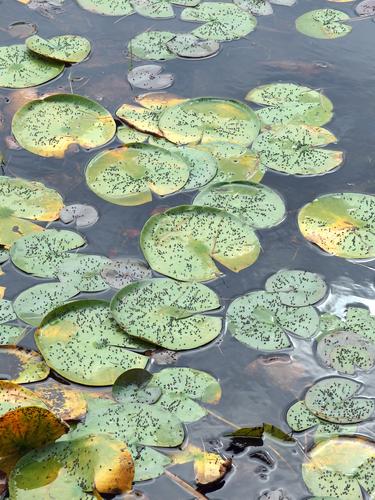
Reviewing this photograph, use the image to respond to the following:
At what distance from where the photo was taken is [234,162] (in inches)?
133

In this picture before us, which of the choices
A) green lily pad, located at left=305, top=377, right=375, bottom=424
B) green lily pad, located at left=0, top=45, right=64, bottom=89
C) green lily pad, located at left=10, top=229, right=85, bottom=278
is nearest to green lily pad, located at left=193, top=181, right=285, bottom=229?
green lily pad, located at left=10, top=229, right=85, bottom=278

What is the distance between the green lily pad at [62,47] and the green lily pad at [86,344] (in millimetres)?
1502

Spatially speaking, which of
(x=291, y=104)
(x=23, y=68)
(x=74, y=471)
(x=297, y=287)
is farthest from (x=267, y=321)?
(x=23, y=68)

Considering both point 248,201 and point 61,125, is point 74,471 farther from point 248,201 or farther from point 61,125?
point 61,125

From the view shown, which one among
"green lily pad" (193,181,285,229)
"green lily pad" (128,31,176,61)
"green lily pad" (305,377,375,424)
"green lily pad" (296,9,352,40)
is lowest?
"green lily pad" (305,377,375,424)

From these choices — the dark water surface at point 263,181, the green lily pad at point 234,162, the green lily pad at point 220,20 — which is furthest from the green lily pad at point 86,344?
the green lily pad at point 220,20

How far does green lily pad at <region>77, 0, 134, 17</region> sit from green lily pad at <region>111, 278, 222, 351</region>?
1.80m

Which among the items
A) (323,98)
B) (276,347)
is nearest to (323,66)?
(323,98)

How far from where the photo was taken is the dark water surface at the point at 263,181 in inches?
98.6

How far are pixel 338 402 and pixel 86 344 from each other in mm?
768

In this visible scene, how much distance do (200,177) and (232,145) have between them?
24 centimetres

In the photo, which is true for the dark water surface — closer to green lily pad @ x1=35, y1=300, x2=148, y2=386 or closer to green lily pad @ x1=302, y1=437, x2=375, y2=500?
green lily pad @ x1=302, y1=437, x2=375, y2=500

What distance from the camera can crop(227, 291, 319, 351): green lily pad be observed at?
273 centimetres

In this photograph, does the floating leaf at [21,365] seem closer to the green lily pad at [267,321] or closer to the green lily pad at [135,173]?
the green lily pad at [267,321]
